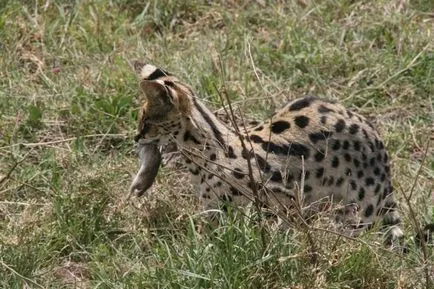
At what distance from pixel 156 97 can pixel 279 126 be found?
70 centimetres

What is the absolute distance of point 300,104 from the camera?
20.0ft

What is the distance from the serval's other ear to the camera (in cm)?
560

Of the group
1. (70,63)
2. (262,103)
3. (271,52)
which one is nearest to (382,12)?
(271,52)

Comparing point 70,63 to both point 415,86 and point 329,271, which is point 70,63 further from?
point 329,271

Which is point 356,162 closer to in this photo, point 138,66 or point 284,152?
point 284,152

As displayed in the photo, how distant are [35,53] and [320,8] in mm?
2017

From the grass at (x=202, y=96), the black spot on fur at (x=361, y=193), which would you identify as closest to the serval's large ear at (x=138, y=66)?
the grass at (x=202, y=96)

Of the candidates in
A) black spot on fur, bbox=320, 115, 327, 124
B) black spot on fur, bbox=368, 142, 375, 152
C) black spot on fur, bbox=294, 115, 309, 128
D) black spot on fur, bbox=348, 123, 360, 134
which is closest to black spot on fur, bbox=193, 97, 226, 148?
black spot on fur, bbox=294, 115, 309, 128

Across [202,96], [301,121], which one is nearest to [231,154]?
[301,121]

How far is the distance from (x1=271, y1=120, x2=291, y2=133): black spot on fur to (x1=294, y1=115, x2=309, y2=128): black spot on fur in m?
0.05

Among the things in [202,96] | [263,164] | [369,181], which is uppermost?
[263,164]

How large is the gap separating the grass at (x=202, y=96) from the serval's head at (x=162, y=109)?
326 mm

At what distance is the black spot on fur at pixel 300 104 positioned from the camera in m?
6.09

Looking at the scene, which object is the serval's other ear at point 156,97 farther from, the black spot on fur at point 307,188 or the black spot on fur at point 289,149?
the black spot on fur at point 307,188
